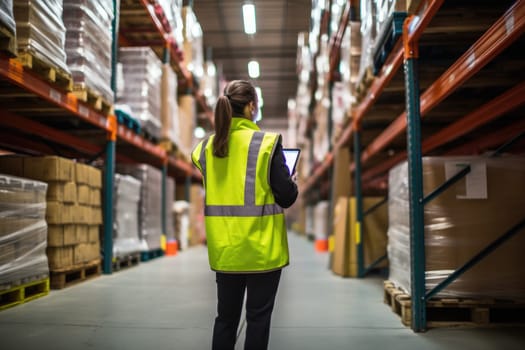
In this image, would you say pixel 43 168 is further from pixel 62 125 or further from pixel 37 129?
pixel 62 125

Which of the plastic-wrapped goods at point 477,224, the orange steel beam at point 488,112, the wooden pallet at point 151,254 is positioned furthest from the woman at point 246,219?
the wooden pallet at point 151,254

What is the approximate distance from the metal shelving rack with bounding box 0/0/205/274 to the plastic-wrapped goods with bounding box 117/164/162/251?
384 millimetres

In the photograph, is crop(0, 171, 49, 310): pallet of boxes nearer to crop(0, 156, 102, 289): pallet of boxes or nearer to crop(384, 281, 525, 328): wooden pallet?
crop(0, 156, 102, 289): pallet of boxes

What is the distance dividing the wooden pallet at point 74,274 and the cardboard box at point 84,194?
0.68 m

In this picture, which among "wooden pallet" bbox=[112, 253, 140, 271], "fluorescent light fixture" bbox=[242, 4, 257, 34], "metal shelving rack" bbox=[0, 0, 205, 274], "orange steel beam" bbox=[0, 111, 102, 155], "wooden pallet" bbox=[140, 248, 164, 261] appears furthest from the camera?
"wooden pallet" bbox=[140, 248, 164, 261]

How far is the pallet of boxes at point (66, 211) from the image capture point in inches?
179

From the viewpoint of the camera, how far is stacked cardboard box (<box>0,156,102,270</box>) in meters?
4.55

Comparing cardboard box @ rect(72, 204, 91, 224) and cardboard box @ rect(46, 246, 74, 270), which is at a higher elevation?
cardboard box @ rect(72, 204, 91, 224)

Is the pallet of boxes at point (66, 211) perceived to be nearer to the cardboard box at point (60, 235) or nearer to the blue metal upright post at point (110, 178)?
the cardboard box at point (60, 235)

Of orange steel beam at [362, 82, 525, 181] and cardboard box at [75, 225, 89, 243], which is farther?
cardboard box at [75, 225, 89, 243]

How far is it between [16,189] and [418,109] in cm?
311

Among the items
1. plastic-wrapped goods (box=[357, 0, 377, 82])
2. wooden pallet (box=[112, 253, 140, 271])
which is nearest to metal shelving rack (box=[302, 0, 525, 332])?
plastic-wrapped goods (box=[357, 0, 377, 82])

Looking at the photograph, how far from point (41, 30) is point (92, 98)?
1.38 meters

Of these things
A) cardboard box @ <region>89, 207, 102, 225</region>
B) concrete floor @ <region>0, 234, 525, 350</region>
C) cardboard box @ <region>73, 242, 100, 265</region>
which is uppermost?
cardboard box @ <region>89, 207, 102, 225</region>
